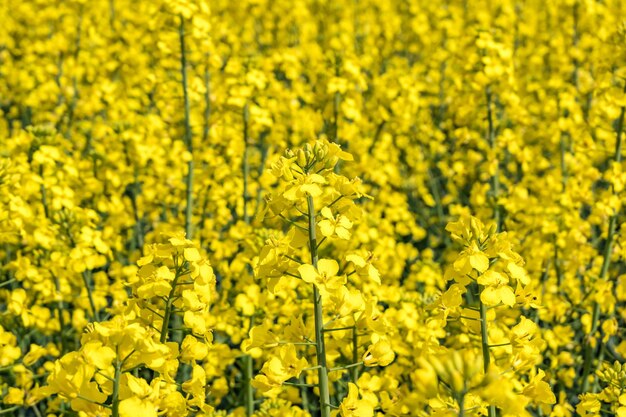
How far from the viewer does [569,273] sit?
4891 millimetres

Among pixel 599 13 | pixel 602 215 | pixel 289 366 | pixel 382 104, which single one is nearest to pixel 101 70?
pixel 382 104

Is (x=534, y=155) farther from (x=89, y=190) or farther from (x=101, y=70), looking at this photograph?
(x=101, y=70)

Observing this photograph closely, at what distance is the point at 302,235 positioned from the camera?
2648 millimetres

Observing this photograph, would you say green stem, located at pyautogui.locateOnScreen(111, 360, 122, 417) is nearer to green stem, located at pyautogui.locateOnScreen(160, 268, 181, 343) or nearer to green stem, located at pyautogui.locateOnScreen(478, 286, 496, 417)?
green stem, located at pyautogui.locateOnScreen(160, 268, 181, 343)

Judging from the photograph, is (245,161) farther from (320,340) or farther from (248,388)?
(320,340)

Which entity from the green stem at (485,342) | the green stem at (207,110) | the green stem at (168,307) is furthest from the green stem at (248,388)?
the green stem at (207,110)

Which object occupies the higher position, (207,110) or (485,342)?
(207,110)

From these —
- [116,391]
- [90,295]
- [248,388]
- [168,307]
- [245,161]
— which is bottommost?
[248,388]

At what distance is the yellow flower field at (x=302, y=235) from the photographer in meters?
2.51

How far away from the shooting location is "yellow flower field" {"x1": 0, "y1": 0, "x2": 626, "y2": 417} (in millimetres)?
2506

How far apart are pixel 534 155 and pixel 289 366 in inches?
189

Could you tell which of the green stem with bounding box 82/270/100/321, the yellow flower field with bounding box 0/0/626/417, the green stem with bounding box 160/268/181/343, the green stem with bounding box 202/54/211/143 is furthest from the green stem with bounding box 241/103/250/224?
the green stem with bounding box 160/268/181/343

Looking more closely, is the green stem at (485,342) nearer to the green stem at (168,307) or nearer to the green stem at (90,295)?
the green stem at (168,307)

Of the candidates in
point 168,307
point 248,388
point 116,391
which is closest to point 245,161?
point 248,388
